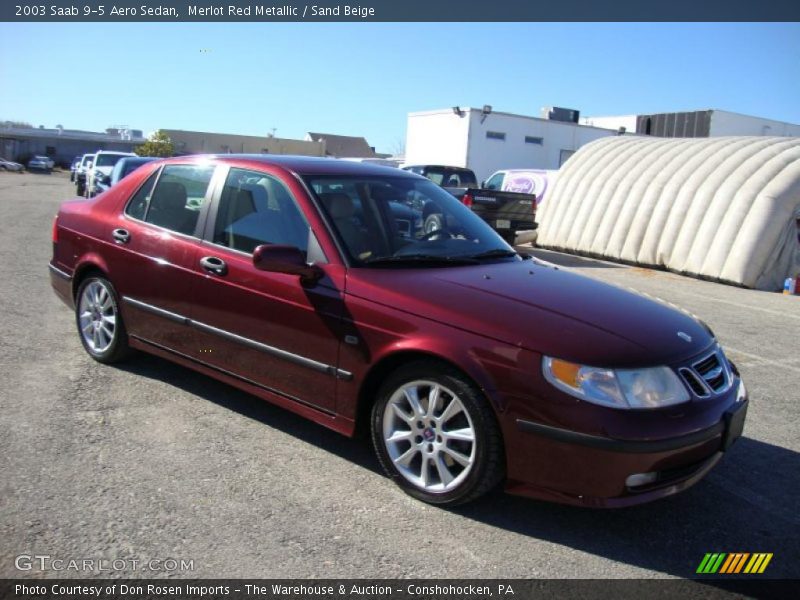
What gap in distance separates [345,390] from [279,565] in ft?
3.34

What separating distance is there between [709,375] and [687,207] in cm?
1166

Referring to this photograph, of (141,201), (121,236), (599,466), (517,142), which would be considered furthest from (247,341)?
(517,142)

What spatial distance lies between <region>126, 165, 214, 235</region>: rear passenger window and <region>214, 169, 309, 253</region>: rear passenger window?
9.9 inches

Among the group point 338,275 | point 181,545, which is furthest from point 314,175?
point 181,545

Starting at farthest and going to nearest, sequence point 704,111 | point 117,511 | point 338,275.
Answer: point 704,111 → point 338,275 → point 117,511

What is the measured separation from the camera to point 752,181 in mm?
12953

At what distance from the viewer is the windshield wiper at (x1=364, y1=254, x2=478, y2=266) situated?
380 cm

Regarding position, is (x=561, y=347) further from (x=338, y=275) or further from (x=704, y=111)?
(x=704, y=111)

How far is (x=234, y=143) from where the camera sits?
68125 mm

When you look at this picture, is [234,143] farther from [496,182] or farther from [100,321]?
[100,321]

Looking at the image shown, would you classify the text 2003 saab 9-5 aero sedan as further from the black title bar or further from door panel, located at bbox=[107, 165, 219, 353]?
the black title bar

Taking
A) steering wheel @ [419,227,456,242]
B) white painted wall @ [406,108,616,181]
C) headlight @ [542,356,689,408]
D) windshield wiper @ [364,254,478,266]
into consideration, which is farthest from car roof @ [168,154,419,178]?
white painted wall @ [406,108,616,181]

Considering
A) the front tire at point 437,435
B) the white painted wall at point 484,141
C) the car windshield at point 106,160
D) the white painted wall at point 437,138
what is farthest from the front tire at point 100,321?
the white painted wall at point 484,141

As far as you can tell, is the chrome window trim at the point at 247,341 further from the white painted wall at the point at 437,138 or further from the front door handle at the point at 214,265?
the white painted wall at the point at 437,138
